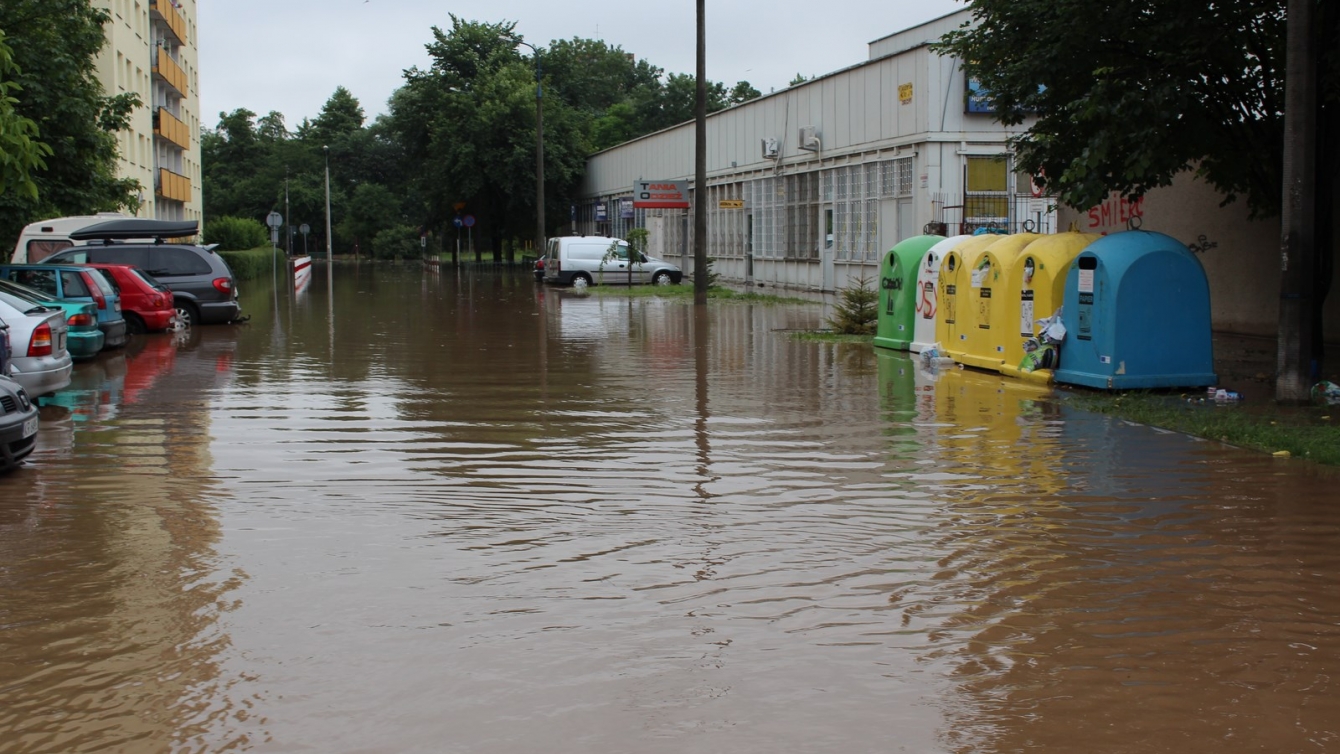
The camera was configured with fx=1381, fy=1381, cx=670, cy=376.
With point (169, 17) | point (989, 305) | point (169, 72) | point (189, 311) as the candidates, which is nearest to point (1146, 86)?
point (989, 305)

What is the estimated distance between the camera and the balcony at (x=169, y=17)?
6184 centimetres

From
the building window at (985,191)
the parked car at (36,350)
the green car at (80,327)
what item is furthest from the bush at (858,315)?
the parked car at (36,350)

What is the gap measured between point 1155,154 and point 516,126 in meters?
63.7

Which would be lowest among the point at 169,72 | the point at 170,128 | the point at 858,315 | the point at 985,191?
the point at 858,315

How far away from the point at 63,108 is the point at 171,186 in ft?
135

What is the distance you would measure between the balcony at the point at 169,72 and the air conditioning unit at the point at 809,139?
34117mm

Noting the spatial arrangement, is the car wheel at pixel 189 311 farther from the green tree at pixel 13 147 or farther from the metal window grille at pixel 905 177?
the metal window grille at pixel 905 177

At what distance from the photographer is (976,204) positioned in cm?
3291

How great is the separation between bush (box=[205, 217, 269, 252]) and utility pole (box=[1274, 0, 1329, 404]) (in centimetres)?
5394

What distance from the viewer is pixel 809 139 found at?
134 ft

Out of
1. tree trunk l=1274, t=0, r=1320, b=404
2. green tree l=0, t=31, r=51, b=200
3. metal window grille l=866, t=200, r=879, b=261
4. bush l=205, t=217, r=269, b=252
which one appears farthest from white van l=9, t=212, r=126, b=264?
bush l=205, t=217, r=269, b=252

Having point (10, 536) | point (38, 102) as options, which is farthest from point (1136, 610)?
point (38, 102)

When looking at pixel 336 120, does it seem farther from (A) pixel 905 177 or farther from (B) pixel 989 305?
(B) pixel 989 305

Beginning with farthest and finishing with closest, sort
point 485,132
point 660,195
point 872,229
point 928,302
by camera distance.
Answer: point 485,132 → point 660,195 → point 872,229 → point 928,302
